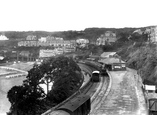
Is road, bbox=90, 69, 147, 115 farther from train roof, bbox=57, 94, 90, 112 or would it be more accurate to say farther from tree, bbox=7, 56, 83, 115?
tree, bbox=7, 56, 83, 115

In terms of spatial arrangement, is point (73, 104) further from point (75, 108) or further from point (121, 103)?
point (121, 103)

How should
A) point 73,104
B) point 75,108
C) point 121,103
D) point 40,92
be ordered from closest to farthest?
1. point 75,108
2. point 73,104
3. point 121,103
4. point 40,92

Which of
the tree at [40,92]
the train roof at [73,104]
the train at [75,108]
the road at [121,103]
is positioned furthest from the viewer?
the tree at [40,92]

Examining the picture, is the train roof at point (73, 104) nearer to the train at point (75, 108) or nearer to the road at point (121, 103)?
the train at point (75, 108)

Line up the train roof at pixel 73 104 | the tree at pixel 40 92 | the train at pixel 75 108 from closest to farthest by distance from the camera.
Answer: the train at pixel 75 108 < the train roof at pixel 73 104 < the tree at pixel 40 92

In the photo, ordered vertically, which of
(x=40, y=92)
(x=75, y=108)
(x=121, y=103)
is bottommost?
(x=121, y=103)

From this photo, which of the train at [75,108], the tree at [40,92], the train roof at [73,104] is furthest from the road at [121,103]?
the tree at [40,92]

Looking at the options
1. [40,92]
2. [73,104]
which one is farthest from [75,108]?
[40,92]

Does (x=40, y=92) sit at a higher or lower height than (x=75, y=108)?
lower

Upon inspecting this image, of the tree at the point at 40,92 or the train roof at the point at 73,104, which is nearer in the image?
the train roof at the point at 73,104

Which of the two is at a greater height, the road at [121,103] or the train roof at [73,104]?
the train roof at [73,104]
